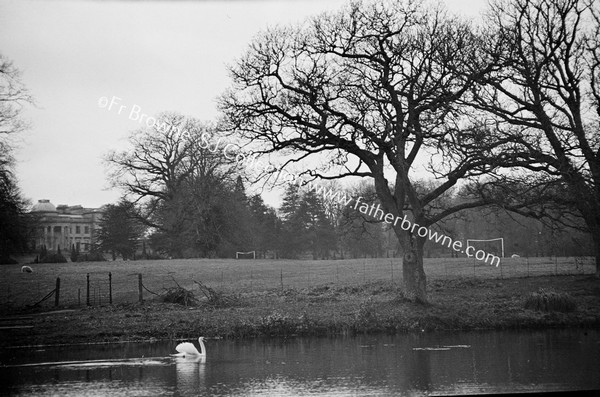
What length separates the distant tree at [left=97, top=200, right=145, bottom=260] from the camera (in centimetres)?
8398

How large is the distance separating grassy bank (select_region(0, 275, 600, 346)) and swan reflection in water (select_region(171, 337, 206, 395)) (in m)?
5.64

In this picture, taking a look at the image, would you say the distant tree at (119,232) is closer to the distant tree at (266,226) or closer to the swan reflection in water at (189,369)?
the distant tree at (266,226)

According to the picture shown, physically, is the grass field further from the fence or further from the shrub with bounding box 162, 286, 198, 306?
the shrub with bounding box 162, 286, 198, 306

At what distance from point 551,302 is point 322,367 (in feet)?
49.9

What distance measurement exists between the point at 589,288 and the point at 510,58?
12.7 metres

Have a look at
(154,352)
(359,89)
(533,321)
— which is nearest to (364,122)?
(359,89)

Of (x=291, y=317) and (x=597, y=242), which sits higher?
(x=597, y=242)

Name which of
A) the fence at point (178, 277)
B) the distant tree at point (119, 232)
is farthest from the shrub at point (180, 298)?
the distant tree at point (119, 232)

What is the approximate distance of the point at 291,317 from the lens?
27234 mm

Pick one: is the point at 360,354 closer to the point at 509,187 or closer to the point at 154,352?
the point at 154,352

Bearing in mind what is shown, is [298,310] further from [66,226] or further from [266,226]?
[66,226]

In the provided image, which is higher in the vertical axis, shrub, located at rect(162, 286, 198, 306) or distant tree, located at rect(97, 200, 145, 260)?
distant tree, located at rect(97, 200, 145, 260)

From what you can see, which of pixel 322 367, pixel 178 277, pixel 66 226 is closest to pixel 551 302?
pixel 322 367

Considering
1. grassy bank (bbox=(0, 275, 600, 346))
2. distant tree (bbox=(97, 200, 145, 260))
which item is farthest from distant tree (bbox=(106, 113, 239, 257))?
grassy bank (bbox=(0, 275, 600, 346))
